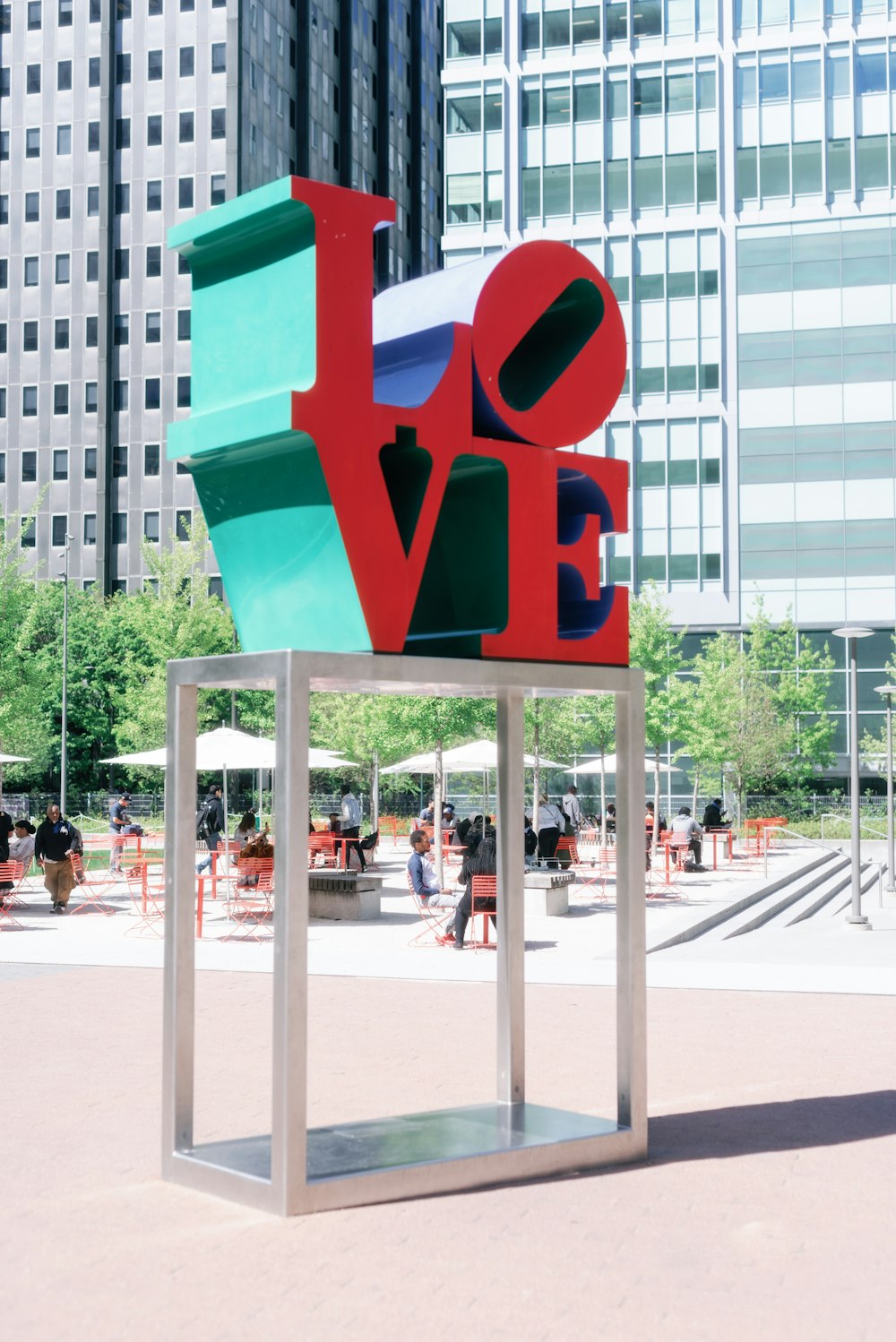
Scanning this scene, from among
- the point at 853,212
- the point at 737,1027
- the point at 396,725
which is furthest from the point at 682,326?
the point at 737,1027

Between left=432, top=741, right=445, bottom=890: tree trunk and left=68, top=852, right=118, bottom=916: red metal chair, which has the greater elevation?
left=432, top=741, right=445, bottom=890: tree trunk

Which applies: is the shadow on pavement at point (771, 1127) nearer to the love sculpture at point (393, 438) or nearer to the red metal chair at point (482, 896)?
the love sculpture at point (393, 438)

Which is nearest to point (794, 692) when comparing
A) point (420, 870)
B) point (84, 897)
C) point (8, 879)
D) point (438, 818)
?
point (438, 818)

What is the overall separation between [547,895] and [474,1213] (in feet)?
49.3

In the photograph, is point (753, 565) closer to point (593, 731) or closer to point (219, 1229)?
point (593, 731)

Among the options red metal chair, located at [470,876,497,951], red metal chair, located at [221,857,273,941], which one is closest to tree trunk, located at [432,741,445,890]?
red metal chair, located at [221,857,273,941]

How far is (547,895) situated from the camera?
22.0 meters

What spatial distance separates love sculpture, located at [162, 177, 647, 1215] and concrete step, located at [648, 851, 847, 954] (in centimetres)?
983

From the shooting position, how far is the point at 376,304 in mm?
8531

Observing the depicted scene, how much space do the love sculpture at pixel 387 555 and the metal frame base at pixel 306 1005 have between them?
0.01m

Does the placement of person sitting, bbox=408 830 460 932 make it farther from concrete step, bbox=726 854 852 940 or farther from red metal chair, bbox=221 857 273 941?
concrete step, bbox=726 854 852 940

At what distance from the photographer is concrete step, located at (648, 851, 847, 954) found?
63.0ft

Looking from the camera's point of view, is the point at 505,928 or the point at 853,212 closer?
the point at 505,928

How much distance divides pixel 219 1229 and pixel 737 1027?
648 centimetres
